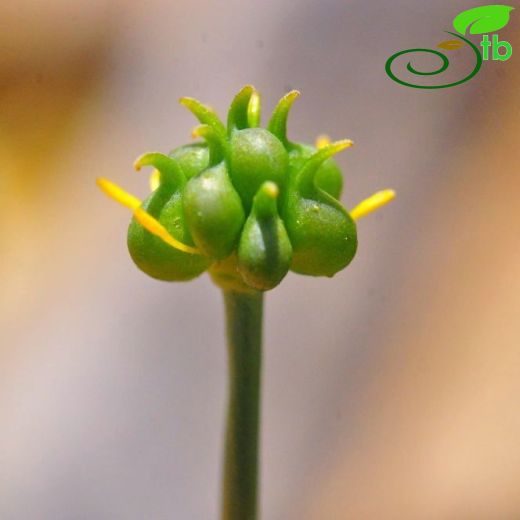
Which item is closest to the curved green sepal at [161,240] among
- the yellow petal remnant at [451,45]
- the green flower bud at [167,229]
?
the green flower bud at [167,229]

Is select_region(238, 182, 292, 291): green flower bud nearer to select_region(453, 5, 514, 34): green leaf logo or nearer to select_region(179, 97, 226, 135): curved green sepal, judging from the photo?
select_region(179, 97, 226, 135): curved green sepal

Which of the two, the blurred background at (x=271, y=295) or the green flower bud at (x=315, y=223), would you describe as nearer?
the green flower bud at (x=315, y=223)

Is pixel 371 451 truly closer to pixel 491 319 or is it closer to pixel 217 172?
pixel 491 319

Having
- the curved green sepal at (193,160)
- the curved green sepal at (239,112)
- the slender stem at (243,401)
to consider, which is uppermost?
the curved green sepal at (239,112)

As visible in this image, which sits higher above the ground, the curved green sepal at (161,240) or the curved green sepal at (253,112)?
the curved green sepal at (253,112)

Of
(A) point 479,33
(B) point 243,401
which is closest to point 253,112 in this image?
(B) point 243,401

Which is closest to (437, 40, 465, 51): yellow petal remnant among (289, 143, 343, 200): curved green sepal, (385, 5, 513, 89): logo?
(385, 5, 513, 89): logo

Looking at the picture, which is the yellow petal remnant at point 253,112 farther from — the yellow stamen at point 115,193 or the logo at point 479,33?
the logo at point 479,33

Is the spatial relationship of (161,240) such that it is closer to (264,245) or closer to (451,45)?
(264,245)

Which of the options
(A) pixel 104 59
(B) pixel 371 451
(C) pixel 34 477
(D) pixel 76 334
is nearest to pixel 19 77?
(A) pixel 104 59
